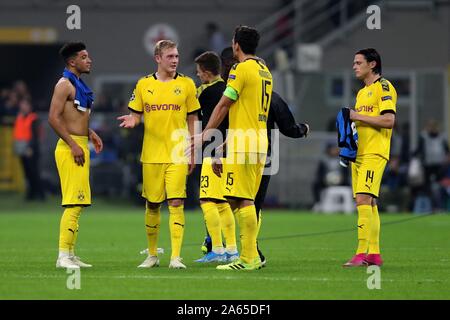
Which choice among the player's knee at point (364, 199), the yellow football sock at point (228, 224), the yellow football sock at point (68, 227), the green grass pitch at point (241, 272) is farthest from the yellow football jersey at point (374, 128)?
the yellow football sock at point (68, 227)

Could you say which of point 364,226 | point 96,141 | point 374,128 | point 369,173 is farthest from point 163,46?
point 364,226

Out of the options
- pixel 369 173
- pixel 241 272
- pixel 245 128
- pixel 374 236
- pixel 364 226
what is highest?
pixel 245 128

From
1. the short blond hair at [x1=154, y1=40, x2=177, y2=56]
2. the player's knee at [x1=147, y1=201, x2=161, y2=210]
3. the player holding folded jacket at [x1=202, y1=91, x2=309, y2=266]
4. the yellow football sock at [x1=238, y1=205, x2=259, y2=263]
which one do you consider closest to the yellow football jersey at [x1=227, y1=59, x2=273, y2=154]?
the yellow football sock at [x1=238, y1=205, x2=259, y2=263]

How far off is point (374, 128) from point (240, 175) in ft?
6.31

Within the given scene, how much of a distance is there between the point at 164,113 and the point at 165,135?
0.24m

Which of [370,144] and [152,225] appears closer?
[152,225]

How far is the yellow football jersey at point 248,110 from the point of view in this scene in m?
12.9

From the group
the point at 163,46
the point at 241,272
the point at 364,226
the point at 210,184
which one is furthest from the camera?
the point at 210,184

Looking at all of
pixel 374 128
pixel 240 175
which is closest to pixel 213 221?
pixel 240 175

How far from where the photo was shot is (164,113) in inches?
539

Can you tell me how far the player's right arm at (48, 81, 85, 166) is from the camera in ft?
43.4

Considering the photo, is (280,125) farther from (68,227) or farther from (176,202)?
(68,227)

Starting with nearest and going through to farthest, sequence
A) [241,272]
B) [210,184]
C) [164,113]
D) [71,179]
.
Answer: [241,272] → [71,179] → [164,113] → [210,184]

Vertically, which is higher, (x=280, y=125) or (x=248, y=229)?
(x=280, y=125)
